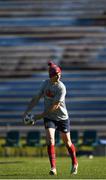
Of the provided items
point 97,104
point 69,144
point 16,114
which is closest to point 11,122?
point 16,114

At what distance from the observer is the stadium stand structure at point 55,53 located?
1143 inches

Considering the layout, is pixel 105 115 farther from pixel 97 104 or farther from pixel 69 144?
pixel 69 144

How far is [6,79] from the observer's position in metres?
30.3

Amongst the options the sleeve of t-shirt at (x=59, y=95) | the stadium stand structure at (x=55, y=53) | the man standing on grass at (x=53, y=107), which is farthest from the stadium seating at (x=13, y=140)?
the sleeve of t-shirt at (x=59, y=95)

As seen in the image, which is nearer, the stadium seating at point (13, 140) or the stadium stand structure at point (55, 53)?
the stadium seating at point (13, 140)

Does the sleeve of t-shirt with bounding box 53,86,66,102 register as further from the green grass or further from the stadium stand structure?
the stadium stand structure

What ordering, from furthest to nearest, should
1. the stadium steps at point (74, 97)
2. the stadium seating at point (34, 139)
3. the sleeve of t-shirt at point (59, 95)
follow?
the stadium steps at point (74, 97) → the stadium seating at point (34, 139) → the sleeve of t-shirt at point (59, 95)

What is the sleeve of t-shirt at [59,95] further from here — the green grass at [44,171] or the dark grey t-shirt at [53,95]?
the green grass at [44,171]

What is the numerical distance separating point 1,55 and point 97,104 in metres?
4.94

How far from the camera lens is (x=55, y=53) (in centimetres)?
3114

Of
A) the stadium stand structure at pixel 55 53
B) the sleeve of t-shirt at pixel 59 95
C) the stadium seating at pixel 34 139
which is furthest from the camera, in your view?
the stadium stand structure at pixel 55 53

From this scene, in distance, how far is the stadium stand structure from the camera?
29.0m

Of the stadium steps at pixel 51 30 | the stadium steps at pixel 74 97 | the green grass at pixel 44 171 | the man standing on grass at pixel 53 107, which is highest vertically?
the man standing on grass at pixel 53 107

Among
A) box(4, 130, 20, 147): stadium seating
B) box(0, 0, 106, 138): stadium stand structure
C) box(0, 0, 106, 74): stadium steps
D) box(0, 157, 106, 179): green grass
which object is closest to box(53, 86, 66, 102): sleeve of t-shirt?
box(0, 157, 106, 179): green grass
